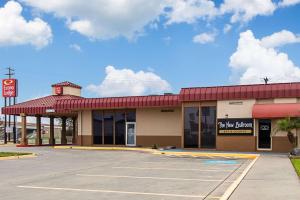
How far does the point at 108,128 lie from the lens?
37.4 meters

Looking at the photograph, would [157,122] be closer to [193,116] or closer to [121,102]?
[121,102]

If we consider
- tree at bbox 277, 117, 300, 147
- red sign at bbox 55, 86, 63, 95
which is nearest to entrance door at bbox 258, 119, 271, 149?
tree at bbox 277, 117, 300, 147

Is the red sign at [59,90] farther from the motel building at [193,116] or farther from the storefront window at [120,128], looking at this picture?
the storefront window at [120,128]

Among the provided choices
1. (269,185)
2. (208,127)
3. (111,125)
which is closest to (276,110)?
(208,127)

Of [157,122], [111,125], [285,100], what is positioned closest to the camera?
[285,100]

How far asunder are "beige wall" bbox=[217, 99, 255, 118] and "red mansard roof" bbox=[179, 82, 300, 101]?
36 centimetres

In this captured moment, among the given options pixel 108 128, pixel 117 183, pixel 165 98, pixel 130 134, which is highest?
pixel 165 98

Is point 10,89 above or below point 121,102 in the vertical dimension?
above

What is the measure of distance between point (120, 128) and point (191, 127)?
7.99m

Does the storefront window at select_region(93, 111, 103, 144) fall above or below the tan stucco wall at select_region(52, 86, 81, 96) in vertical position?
below

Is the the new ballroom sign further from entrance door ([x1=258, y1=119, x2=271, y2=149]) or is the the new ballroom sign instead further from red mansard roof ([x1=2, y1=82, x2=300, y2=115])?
red mansard roof ([x1=2, y1=82, x2=300, y2=115])

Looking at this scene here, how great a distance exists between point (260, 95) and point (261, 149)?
3723mm

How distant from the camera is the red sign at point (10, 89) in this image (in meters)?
49.6

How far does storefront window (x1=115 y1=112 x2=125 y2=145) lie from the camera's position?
3681 centimetres
